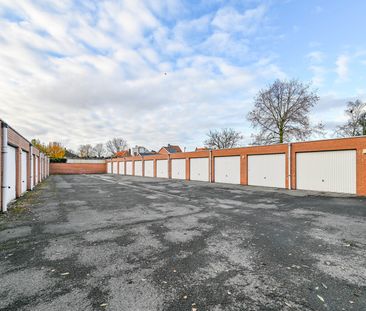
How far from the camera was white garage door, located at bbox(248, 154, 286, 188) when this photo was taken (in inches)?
665

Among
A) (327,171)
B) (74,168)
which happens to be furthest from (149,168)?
(327,171)

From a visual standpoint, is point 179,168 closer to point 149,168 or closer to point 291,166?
point 149,168

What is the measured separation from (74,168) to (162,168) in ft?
80.7

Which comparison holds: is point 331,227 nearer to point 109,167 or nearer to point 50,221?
point 50,221

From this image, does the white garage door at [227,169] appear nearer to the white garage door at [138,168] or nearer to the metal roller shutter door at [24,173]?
the metal roller shutter door at [24,173]

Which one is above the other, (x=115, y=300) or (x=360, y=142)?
(x=360, y=142)

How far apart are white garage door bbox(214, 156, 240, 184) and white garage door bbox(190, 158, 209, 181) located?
160cm

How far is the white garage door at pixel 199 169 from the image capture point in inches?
953

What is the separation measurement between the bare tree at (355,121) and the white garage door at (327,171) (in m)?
17.1

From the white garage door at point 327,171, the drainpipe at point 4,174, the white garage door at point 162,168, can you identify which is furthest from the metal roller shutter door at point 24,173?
the white garage door at point 327,171

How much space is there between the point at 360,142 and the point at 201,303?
14.6 meters

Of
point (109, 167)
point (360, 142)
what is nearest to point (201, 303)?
point (360, 142)

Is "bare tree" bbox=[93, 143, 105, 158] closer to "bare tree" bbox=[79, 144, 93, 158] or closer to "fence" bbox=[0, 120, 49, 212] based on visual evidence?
"bare tree" bbox=[79, 144, 93, 158]

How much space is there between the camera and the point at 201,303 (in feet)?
8.97
